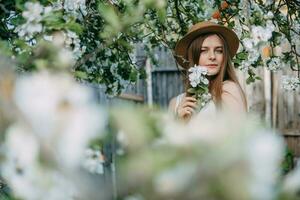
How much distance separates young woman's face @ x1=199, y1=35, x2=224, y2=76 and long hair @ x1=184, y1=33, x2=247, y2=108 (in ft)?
0.07

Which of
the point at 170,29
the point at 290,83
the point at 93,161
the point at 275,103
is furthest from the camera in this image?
the point at 275,103

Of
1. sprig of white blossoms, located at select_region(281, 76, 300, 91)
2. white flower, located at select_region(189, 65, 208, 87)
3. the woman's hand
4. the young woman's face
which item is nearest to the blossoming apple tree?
sprig of white blossoms, located at select_region(281, 76, 300, 91)

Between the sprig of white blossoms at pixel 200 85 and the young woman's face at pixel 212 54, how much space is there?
36 centimetres

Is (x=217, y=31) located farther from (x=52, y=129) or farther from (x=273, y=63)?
(x=52, y=129)

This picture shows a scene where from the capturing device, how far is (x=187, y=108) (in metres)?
4.19

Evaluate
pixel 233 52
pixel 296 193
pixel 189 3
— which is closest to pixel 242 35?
pixel 233 52

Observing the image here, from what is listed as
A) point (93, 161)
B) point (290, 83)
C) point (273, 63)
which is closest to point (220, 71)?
Answer: point (273, 63)

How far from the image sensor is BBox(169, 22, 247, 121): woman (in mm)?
4348

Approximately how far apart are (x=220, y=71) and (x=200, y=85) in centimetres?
42

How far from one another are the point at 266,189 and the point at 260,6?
3889 millimetres

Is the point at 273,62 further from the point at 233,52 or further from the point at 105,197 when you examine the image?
the point at 105,197

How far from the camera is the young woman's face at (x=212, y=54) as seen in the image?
4.41 m

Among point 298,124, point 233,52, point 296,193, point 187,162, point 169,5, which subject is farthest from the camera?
point 298,124

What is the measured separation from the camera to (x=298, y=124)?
10836 millimetres
